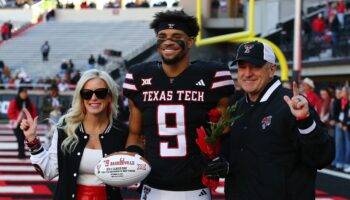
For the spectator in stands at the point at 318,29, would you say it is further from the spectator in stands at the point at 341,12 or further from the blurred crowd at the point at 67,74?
the blurred crowd at the point at 67,74

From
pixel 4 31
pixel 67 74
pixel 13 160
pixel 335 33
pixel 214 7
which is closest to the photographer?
pixel 13 160

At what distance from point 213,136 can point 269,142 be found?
359 mm

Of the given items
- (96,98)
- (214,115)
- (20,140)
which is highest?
(96,98)

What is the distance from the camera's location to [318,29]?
23.5m

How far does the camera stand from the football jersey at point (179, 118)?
4531 millimetres

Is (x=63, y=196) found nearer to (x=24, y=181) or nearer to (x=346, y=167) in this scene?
(x=24, y=181)

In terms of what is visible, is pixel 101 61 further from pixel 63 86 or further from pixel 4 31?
pixel 4 31

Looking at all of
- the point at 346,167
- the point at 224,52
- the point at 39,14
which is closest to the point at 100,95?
the point at 346,167

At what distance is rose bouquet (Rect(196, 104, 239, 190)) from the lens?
414 centimetres

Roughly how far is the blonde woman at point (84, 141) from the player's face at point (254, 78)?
3.23 ft

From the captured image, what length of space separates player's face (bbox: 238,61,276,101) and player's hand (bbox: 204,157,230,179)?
41 centimetres

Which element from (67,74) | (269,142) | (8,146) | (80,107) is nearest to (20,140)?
(8,146)

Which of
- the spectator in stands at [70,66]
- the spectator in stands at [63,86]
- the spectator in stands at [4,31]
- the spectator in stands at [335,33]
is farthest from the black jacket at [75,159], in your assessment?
the spectator in stands at [4,31]

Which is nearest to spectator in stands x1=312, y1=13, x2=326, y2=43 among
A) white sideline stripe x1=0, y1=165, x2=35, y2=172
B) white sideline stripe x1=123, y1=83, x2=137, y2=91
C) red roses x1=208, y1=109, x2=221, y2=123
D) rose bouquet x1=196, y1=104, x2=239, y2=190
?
white sideline stripe x1=0, y1=165, x2=35, y2=172
